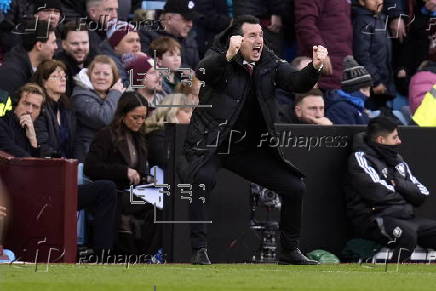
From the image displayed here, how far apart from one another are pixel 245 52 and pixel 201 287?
306 centimetres

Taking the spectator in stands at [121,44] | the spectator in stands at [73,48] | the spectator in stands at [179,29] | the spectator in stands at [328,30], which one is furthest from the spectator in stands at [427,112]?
the spectator in stands at [73,48]

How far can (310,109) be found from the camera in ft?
53.7

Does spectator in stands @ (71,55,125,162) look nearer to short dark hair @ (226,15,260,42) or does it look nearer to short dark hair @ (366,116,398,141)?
short dark hair @ (366,116,398,141)

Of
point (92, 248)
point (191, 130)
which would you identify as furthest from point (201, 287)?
point (92, 248)

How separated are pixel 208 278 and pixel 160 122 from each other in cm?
447

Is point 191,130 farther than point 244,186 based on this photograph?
No

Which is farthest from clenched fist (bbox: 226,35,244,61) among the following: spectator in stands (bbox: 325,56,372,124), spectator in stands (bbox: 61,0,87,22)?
spectator in stands (bbox: 61,0,87,22)

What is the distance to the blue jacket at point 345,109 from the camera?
55.5 feet

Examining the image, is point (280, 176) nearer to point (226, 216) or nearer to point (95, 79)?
point (226, 216)

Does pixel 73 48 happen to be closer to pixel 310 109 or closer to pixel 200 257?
pixel 310 109

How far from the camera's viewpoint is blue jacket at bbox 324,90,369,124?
666 inches

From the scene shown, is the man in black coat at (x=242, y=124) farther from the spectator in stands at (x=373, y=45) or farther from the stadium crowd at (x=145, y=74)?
the spectator in stands at (x=373, y=45)

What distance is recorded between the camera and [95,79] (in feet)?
51.6

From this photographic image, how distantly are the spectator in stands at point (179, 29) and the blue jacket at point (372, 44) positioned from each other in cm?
228
